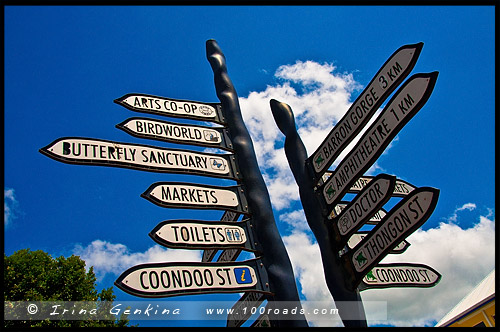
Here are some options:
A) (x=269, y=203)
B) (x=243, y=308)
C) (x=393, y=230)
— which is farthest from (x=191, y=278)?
(x=393, y=230)

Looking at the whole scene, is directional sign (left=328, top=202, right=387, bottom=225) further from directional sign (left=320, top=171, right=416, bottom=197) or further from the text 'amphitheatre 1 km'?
directional sign (left=320, top=171, right=416, bottom=197)

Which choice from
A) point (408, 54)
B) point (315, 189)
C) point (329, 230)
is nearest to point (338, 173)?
point (315, 189)

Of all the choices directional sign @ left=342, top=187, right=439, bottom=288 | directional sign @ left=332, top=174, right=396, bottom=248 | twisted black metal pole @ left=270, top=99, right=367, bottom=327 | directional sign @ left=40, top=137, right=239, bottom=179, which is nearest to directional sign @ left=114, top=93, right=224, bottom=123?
directional sign @ left=40, top=137, right=239, bottom=179

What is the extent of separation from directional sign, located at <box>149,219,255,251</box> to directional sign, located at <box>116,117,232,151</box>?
4.45ft

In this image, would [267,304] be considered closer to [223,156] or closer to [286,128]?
[223,156]

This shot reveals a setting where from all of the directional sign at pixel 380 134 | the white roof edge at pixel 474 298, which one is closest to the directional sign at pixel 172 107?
the directional sign at pixel 380 134

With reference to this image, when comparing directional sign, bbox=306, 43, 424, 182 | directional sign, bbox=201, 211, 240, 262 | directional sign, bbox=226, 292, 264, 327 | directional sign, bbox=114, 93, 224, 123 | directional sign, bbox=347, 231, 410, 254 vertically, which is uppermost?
directional sign, bbox=114, 93, 224, 123

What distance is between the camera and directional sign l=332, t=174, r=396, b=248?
12.2ft

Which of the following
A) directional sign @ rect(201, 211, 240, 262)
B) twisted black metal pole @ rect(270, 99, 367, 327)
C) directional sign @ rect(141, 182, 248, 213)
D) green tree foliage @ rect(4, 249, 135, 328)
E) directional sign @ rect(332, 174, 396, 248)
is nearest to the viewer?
directional sign @ rect(332, 174, 396, 248)

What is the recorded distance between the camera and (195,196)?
438 centimetres

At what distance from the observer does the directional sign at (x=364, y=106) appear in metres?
4.02

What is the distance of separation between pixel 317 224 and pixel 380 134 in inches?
51.1

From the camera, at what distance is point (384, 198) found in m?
3.70

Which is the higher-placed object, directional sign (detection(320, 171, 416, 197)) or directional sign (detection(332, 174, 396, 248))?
directional sign (detection(320, 171, 416, 197))
